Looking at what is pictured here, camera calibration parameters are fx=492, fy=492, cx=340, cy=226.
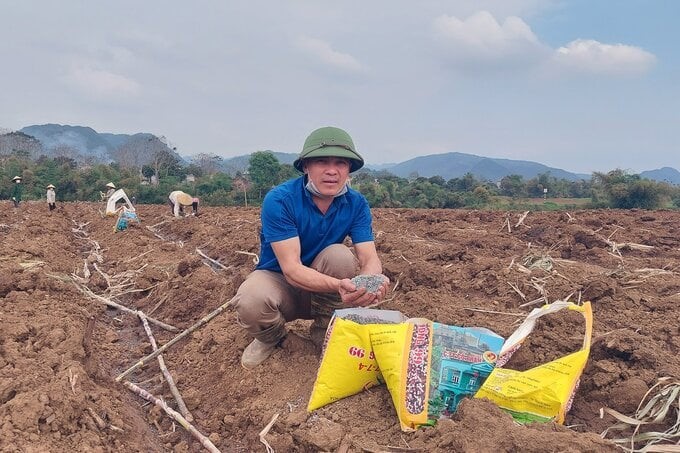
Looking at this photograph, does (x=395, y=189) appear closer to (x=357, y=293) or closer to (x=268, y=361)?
(x=268, y=361)

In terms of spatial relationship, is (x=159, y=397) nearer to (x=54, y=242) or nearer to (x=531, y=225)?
(x=54, y=242)

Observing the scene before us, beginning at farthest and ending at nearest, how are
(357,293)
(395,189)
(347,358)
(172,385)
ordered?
(395,189)
(172,385)
(357,293)
(347,358)

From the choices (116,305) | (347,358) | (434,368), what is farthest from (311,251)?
(116,305)

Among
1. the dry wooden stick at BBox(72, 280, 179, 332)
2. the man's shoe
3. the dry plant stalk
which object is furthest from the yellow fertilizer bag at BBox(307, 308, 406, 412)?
the dry wooden stick at BBox(72, 280, 179, 332)

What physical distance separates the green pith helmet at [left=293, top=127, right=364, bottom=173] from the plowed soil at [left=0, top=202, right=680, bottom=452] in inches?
49.4

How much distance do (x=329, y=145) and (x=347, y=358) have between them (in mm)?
1146

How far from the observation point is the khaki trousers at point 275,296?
2.90 metres

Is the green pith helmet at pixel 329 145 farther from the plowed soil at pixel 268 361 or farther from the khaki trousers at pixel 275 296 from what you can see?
the plowed soil at pixel 268 361

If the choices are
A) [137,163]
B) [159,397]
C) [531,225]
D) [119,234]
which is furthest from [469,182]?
[137,163]

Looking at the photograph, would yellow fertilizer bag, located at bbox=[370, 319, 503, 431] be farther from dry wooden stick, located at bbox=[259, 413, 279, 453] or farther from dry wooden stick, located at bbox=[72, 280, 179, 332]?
dry wooden stick, located at bbox=[72, 280, 179, 332]

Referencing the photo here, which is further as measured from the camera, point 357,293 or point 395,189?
point 395,189

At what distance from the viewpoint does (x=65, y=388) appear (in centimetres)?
237

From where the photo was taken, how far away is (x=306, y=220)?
292 cm

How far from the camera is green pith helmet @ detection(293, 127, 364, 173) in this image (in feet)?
8.83
